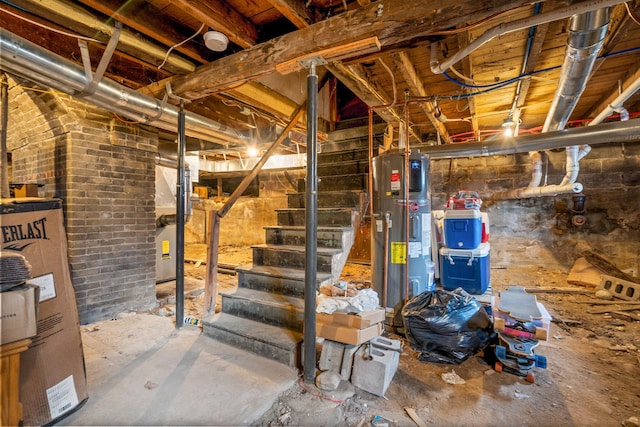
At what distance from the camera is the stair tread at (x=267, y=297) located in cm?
228

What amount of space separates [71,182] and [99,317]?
132cm

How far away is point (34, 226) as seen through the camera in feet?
→ 4.82

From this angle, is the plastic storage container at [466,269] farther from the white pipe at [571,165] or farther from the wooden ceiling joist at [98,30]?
the wooden ceiling joist at [98,30]

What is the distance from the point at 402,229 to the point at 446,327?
0.93 meters

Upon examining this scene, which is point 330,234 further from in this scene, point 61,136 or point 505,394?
point 61,136

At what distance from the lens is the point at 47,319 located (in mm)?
1450

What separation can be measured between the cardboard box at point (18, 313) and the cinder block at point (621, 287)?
18.5 feet

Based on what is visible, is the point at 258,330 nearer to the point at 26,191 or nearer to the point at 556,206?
the point at 26,191

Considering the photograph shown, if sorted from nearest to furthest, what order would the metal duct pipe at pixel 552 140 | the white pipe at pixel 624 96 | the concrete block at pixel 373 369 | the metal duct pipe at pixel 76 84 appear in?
the metal duct pipe at pixel 76 84 < the concrete block at pixel 373 369 < the white pipe at pixel 624 96 < the metal duct pipe at pixel 552 140

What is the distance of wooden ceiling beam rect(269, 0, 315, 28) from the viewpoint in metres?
1.62

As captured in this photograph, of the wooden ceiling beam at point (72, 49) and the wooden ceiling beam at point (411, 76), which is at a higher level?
the wooden ceiling beam at point (72, 49)

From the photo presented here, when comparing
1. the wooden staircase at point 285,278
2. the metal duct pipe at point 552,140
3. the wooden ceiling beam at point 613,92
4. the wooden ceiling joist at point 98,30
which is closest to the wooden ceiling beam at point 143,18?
the wooden ceiling joist at point 98,30

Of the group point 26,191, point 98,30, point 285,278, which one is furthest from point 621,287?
point 26,191

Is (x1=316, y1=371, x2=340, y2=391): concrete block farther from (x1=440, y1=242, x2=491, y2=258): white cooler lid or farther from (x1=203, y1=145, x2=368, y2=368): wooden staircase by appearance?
(x1=440, y1=242, x2=491, y2=258): white cooler lid
